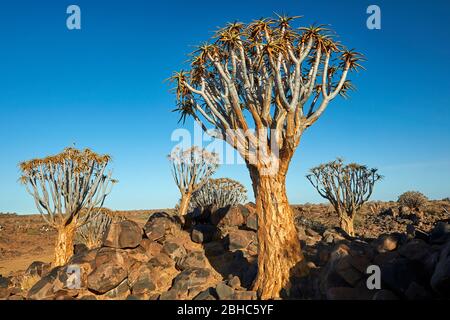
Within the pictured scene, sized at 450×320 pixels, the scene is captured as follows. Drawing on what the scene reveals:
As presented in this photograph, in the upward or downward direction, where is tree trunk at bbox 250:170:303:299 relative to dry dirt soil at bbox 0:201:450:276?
upward

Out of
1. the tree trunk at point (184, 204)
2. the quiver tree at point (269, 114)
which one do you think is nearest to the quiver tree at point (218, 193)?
the tree trunk at point (184, 204)

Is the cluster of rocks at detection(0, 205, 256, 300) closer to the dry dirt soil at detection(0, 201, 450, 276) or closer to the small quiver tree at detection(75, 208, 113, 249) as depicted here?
the small quiver tree at detection(75, 208, 113, 249)

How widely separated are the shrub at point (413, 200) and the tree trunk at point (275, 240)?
19962 mm

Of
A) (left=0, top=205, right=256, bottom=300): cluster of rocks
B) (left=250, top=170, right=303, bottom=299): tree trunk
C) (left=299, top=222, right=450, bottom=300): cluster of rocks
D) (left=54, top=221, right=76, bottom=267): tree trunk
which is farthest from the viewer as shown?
(left=54, top=221, right=76, bottom=267): tree trunk

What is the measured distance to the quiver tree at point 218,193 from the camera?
20.8 m

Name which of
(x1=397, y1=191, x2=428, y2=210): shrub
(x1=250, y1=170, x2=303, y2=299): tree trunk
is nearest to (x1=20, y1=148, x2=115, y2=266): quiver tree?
(x1=250, y1=170, x2=303, y2=299): tree trunk

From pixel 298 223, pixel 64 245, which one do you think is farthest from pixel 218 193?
pixel 64 245

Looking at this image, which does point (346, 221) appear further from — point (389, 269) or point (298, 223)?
point (389, 269)

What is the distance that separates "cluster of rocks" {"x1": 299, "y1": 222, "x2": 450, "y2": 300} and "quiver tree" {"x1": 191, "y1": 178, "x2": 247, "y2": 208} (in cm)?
1292

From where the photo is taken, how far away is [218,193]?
20828 mm

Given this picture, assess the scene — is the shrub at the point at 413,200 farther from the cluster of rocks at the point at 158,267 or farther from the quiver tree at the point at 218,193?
the cluster of rocks at the point at 158,267

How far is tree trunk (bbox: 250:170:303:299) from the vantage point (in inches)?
284

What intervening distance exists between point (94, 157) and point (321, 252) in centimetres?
852

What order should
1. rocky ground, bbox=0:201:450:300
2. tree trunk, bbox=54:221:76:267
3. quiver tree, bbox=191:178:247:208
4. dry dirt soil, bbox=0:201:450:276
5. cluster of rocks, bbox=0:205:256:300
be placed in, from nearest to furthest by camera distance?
rocky ground, bbox=0:201:450:300 < cluster of rocks, bbox=0:205:256:300 < tree trunk, bbox=54:221:76:267 < dry dirt soil, bbox=0:201:450:276 < quiver tree, bbox=191:178:247:208
